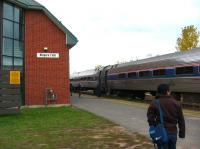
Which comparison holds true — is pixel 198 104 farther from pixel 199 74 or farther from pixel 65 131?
pixel 65 131

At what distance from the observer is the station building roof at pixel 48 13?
28.5 m

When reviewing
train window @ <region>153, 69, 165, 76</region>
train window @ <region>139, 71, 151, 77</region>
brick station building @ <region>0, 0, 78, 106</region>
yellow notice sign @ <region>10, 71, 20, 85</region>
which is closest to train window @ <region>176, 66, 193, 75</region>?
train window @ <region>153, 69, 165, 76</region>

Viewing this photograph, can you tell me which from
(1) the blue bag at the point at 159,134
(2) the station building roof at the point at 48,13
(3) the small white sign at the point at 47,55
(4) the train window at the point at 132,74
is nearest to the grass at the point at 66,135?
(1) the blue bag at the point at 159,134

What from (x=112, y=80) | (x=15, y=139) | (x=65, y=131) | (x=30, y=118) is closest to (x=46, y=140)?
(x=15, y=139)

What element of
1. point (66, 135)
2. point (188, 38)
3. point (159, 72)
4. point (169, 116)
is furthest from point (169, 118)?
point (188, 38)

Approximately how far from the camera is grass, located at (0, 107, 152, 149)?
13.1 m

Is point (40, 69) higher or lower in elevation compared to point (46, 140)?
higher

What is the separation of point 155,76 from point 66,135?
18829 mm

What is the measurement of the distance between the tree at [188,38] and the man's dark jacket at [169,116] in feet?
171

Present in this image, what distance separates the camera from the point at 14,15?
28.4 meters

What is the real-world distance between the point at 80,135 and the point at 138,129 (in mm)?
2540

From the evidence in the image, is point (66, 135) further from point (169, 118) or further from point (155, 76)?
point (155, 76)

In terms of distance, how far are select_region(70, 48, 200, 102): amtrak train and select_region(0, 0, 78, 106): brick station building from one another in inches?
245

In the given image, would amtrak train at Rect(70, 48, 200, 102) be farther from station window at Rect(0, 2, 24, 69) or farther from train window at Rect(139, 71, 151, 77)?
station window at Rect(0, 2, 24, 69)
